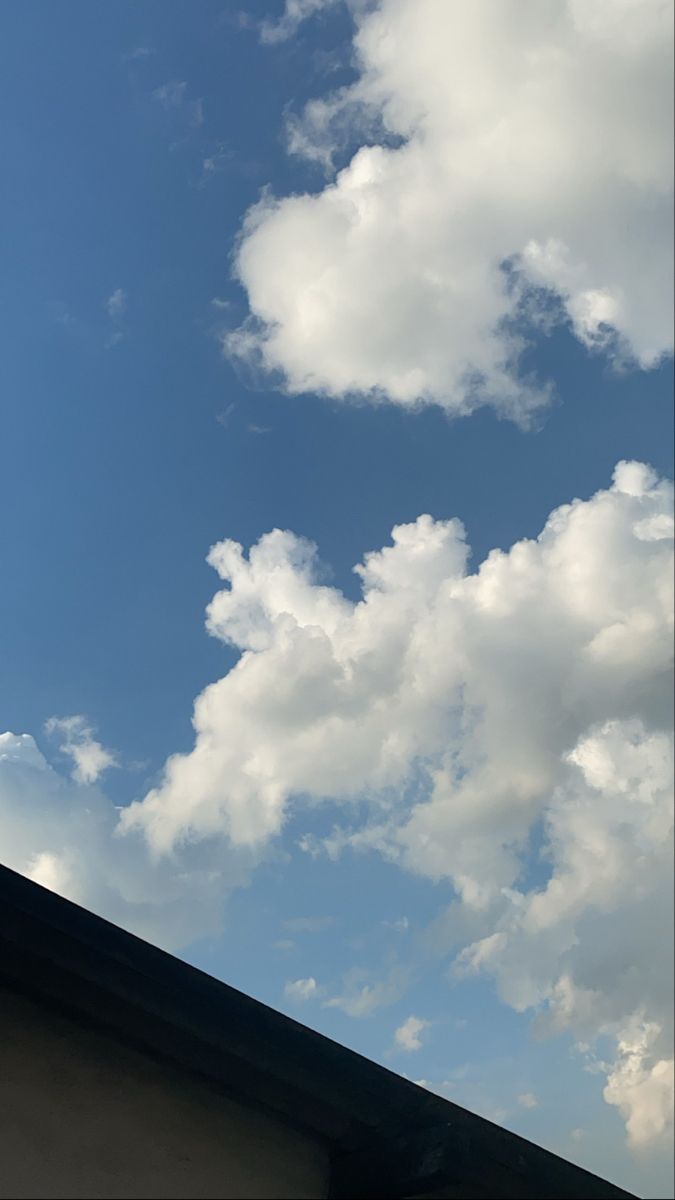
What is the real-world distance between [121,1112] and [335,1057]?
1248mm

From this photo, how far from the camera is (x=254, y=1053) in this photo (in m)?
5.75

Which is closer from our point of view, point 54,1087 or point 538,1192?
point 54,1087

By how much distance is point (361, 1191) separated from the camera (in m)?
5.68

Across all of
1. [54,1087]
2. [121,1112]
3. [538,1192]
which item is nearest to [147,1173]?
[121,1112]

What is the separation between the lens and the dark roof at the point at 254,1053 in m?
5.51

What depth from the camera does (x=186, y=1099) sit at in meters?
5.82

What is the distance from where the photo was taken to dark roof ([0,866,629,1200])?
217 inches

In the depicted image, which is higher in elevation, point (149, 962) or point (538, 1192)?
point (149, 962)

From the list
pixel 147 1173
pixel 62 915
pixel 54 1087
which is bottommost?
pixel 147 1173

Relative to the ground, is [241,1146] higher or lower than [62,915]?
Answer: lower

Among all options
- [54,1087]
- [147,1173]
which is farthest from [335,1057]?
[54,1087]

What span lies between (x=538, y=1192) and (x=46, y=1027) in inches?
123

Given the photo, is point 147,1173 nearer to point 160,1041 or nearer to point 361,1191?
point 160,1041

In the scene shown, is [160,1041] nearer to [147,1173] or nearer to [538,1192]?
[147,1173]
